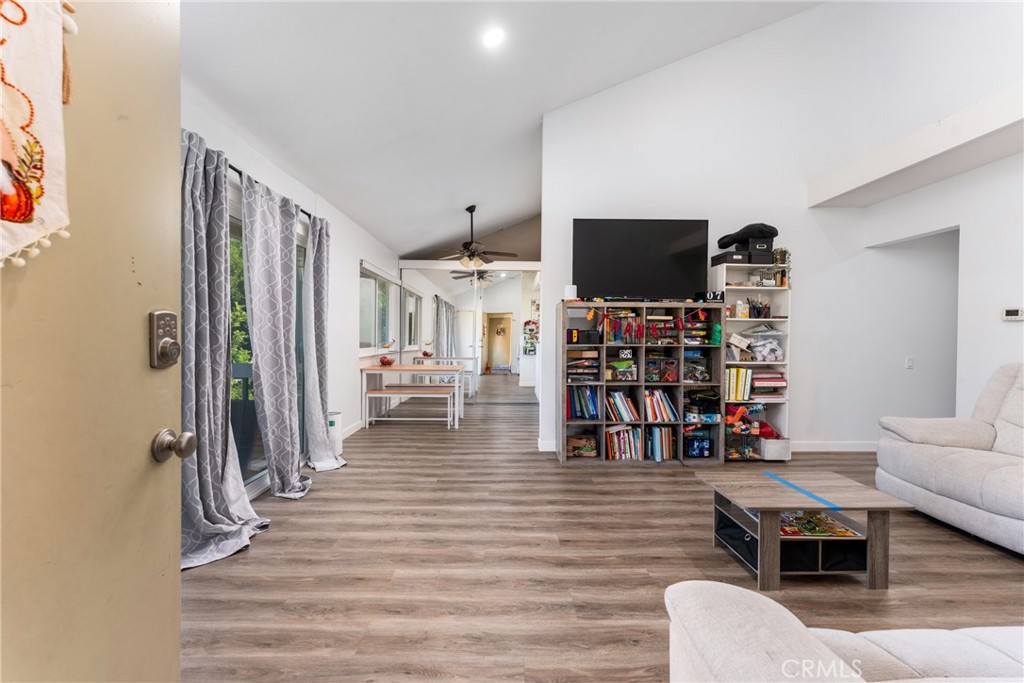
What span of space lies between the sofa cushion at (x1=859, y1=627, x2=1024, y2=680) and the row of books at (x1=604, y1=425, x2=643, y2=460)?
117 inches

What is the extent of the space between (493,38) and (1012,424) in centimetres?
412

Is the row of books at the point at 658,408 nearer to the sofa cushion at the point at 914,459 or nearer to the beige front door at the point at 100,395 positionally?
the sofa cushion at the point at 914,459

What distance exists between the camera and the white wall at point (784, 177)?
435 cm

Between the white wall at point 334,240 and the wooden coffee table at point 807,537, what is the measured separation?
346cm

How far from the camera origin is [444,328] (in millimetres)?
11586

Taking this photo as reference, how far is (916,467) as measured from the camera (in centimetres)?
275

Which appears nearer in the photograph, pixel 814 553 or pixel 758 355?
pixel 814 553

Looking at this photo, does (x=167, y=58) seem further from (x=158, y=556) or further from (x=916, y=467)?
(x=916, y=467)

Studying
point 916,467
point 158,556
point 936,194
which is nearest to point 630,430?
point 916,467

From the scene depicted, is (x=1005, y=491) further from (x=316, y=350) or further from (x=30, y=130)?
(x=316, y=350)

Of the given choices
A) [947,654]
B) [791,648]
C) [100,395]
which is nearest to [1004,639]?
[947,654]

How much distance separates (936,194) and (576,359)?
3.30 meters

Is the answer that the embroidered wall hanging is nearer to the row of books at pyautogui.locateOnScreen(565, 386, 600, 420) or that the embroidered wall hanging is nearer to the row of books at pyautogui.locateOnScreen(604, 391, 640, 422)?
the row of books at pyautogui.locateOnScreen(565, 386, 600, 420)

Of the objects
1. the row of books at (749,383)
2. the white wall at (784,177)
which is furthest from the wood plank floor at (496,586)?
the white wall at (784,177)
